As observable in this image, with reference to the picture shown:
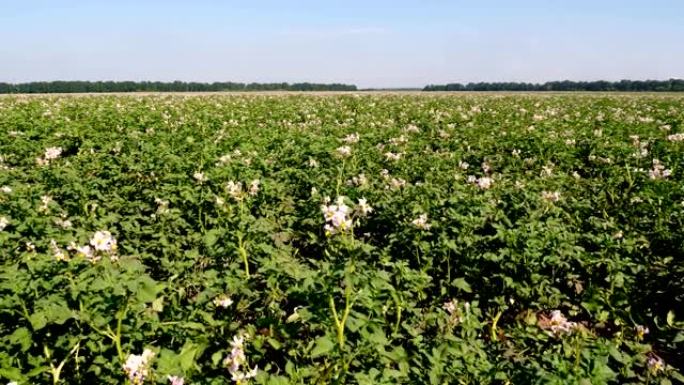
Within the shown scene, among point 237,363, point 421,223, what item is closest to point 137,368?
point 237,363

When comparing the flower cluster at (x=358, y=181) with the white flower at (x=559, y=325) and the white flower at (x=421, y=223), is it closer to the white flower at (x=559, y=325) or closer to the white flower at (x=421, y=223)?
the white flower at (x=421, y=223)

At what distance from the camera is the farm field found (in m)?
3.18

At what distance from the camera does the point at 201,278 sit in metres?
4.22

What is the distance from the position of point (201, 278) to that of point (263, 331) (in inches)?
27.4

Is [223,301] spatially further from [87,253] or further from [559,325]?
[559,325]

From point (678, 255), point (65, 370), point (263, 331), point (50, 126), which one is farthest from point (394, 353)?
point (50, 126)

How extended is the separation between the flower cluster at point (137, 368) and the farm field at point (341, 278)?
0.04 ft

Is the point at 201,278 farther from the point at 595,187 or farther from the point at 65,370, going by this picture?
the point at 595,187

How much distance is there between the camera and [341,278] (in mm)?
3639

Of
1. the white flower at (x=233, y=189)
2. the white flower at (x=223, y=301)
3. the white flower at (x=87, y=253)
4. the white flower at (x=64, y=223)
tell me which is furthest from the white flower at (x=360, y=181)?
the white flower at (x=87, y=253)

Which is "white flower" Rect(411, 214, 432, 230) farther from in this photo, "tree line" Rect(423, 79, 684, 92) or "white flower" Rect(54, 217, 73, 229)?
"tree line" Rect(423, 79, 684, 92)

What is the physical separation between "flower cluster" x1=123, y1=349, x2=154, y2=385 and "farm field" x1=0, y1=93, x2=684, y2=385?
12mm

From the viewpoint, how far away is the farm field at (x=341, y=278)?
3.18 m

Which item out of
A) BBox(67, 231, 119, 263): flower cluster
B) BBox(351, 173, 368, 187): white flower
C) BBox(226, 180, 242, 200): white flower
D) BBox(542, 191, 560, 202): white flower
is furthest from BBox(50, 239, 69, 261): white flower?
BBox(542, 191, 560, 202): white flower
